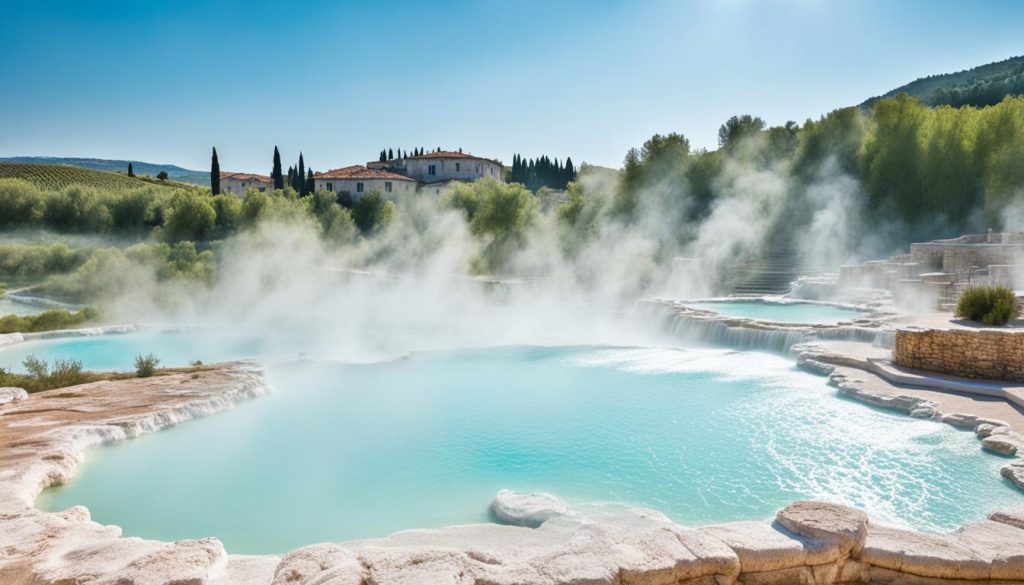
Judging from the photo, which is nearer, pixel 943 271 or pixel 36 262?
pixel 943 271

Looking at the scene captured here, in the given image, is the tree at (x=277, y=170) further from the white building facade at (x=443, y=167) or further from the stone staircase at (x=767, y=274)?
the stone staircase at (x=767, y=274)

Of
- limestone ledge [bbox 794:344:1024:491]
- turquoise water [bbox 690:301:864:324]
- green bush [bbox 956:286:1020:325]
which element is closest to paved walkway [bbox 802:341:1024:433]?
limestone ledge [bbox 794:344:1024:491]

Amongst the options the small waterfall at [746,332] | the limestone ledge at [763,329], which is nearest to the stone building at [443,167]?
the small waterfall at [746,332]

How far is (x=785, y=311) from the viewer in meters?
15.1

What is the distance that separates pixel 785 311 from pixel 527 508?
1181cm

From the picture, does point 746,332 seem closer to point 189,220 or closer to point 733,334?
Answer: point 733,334

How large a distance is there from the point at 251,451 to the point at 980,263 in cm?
1759

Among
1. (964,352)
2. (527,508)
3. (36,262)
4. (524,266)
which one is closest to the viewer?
(527,508)

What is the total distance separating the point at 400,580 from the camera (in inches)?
129

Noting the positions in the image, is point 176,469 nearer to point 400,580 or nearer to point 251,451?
point 251,451

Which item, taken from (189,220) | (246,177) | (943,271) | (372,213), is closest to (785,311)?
(943,271)

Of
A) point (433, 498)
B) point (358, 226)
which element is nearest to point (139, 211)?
point (358, 226)

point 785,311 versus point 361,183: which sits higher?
point 361,183

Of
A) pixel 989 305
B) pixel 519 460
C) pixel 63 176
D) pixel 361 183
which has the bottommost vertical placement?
pixel 519 460
